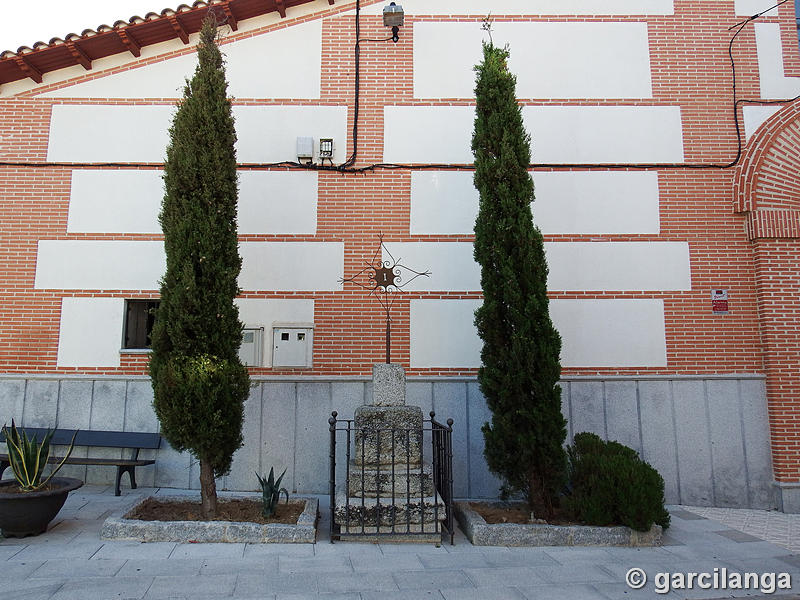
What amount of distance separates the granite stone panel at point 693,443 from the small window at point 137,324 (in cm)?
685

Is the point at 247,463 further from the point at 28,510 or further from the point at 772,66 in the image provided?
the point at 772,66

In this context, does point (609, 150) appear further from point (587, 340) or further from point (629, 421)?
point (629, 421)

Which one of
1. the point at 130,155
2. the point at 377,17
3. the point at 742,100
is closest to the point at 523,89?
the point at 377,17

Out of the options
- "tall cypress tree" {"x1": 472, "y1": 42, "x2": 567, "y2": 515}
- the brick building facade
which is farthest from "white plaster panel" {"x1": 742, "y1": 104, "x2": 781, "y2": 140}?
"tall cypress tree" {"x1": 472, "y1": 42, "x2": 567, "y2": 515}

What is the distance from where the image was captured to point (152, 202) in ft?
24.1

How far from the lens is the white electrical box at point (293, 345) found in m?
7.04

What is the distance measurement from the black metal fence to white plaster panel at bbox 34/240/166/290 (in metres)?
3.55

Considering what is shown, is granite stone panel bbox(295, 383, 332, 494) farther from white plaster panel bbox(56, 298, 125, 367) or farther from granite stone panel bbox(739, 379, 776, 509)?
granite stone panel bbox(739, 379, 776, 509)

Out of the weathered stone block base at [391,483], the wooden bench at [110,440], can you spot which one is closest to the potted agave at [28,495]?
the wooden bench at [110,440]

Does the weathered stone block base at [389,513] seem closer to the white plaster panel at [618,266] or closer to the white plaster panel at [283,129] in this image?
the white plaster panel at [618,266]

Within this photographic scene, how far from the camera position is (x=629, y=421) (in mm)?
7102

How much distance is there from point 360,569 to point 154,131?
614cm

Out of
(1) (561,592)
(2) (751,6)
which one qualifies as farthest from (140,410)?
(2) (751,6)

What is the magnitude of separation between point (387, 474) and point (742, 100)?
6.96 m
